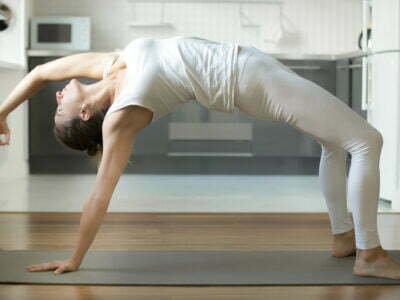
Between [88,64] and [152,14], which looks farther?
[152,14]

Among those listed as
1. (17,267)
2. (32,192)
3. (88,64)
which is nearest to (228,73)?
(88,64)

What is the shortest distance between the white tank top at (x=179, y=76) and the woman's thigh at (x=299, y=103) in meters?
0.05

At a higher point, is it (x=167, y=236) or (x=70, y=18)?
(x=70, y=18)

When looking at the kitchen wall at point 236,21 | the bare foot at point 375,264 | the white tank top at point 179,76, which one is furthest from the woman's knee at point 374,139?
the kitchen wall at point 236,21

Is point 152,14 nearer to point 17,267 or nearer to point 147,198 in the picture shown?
point 147,198

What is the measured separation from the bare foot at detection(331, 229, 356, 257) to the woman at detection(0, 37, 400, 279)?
0.28 m

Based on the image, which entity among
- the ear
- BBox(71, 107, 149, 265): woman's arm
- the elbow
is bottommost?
BBox(71, 107, 149, 265): woman's arm

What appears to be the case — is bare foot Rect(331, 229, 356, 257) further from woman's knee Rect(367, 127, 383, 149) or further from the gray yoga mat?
woman's knee Rect(367, 127, 383, 149)

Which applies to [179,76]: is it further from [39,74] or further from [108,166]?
[39,74]

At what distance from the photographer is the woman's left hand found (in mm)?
2310

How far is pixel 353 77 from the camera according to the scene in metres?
4.02

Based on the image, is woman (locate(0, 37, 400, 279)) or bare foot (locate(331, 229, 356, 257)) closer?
woman (locate(0, 37, 400, 279))

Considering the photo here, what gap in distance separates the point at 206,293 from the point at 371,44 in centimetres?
229

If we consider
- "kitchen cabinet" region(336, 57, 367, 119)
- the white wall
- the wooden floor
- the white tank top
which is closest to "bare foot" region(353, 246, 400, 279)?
the wooden floor
